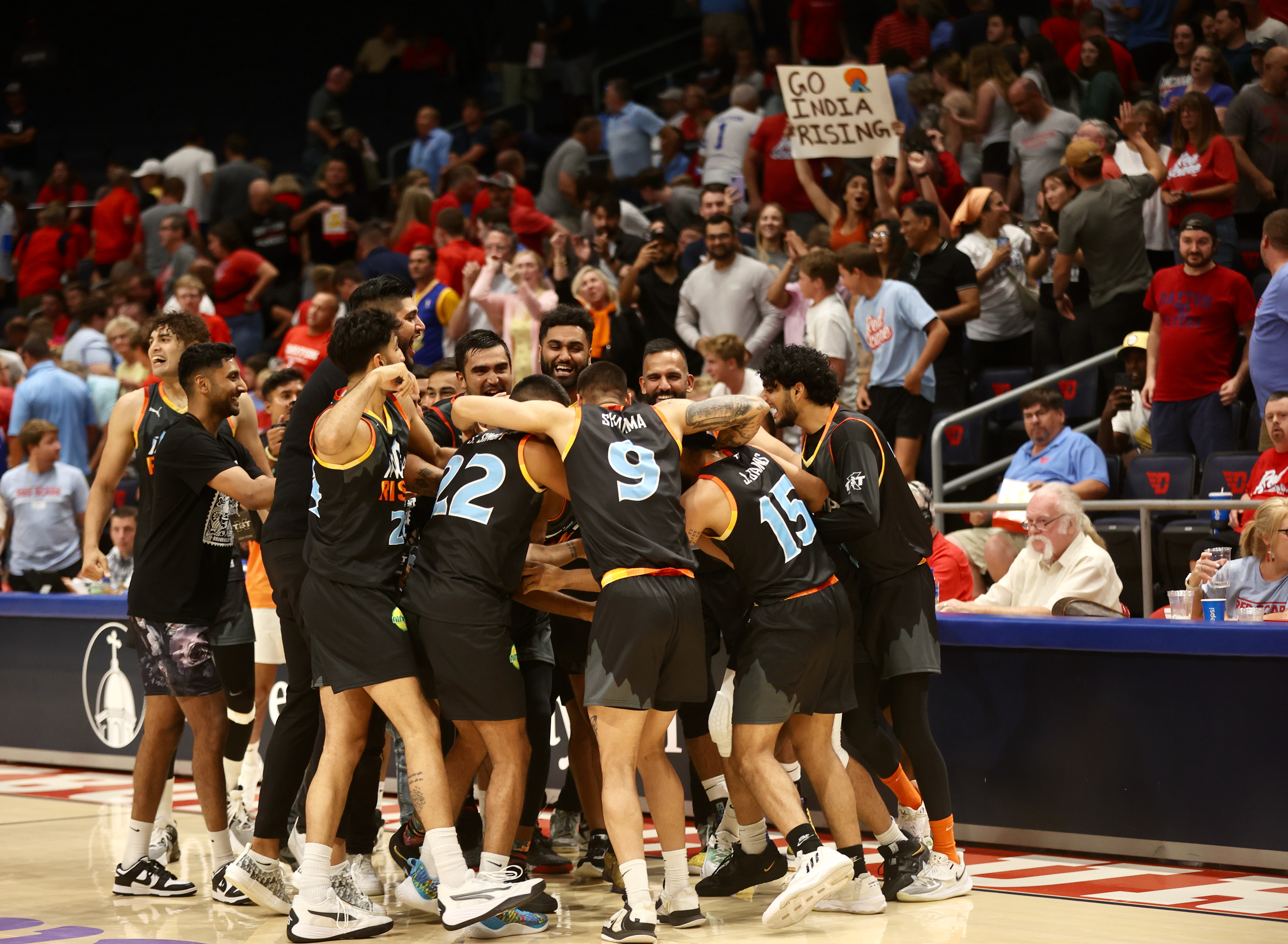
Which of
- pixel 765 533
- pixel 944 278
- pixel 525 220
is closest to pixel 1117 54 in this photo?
pixel 944 278

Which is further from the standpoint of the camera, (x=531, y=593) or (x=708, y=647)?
(x=708, y=647)

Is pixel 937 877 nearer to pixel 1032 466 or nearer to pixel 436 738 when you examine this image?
pixel 436 738

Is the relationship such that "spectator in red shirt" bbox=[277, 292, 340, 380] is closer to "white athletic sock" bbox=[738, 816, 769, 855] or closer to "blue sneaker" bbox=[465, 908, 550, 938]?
"white athletic sock" bbox=[738, 816, 769, 855]

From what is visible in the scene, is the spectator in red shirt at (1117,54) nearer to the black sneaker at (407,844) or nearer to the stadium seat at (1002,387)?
the stadium seat at (1002,387)

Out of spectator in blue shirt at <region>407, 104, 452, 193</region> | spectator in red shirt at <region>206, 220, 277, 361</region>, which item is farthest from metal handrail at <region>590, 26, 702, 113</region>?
spectator in red shirt at <region>206, 220, 277, 361</region>

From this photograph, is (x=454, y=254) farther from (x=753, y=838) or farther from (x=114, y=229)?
(x=753, y=838)

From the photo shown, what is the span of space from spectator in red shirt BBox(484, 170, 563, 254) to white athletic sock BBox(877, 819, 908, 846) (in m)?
7.83

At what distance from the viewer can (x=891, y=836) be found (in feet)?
19.5

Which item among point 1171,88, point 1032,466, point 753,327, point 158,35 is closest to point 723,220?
point 753,327

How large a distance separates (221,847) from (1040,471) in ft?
16.3

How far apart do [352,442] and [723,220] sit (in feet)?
17.8

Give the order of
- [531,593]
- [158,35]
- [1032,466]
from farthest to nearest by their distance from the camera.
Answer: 1. [158,35]
2. [1032,466]
3. [531,593]

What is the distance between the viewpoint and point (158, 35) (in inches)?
914

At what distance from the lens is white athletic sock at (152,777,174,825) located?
21.5 ft
